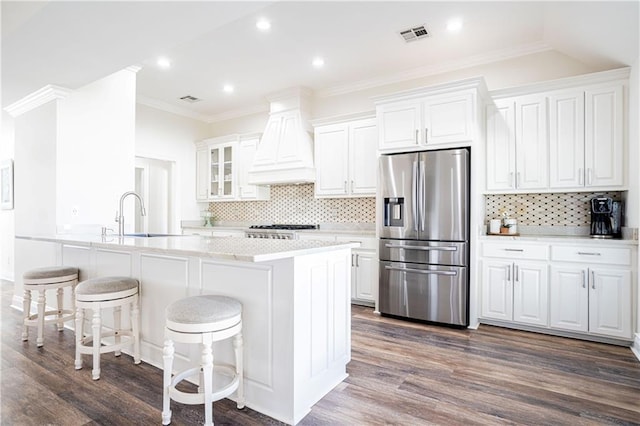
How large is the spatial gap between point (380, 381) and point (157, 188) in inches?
208

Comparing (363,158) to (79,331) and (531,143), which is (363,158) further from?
(79,331)

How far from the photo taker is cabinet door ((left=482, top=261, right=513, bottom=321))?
340 cm

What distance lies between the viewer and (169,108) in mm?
5840

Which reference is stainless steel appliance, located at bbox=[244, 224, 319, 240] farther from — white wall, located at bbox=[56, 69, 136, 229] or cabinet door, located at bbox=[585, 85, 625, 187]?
cabinet door, located at bbox=[585, 85, 625, 187]

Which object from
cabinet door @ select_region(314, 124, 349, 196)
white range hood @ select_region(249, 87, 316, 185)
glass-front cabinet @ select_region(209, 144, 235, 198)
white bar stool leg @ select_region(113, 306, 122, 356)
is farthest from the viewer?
glass-front cabinet @ select_region(209, 144, 235, 198)

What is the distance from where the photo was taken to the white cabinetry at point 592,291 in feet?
9.59

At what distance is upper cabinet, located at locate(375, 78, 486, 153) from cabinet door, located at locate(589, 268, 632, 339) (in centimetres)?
168

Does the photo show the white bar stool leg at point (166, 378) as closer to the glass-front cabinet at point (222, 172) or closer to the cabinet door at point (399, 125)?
the cabinet door at point (399, 125)

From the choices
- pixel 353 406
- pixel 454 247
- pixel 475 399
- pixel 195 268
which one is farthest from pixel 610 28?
pixel 195 268

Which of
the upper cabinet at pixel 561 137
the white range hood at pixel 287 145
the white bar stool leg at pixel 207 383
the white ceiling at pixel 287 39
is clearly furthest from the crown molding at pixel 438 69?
the white bar stool leg at pixel 207 383

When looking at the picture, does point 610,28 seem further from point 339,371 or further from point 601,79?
point 339,371

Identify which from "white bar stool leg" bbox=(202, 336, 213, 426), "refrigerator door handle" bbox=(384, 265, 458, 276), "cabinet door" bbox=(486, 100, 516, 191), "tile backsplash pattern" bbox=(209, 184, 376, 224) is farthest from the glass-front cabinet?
"white bar stool leg" bbox=(202, 336, 213, 426)

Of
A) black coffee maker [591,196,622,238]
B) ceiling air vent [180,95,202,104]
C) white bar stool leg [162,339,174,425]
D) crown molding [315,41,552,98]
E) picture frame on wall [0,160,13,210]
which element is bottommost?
white bar stool leg [162,339,174,425]

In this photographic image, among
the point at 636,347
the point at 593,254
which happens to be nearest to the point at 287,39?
the point at 593,254
